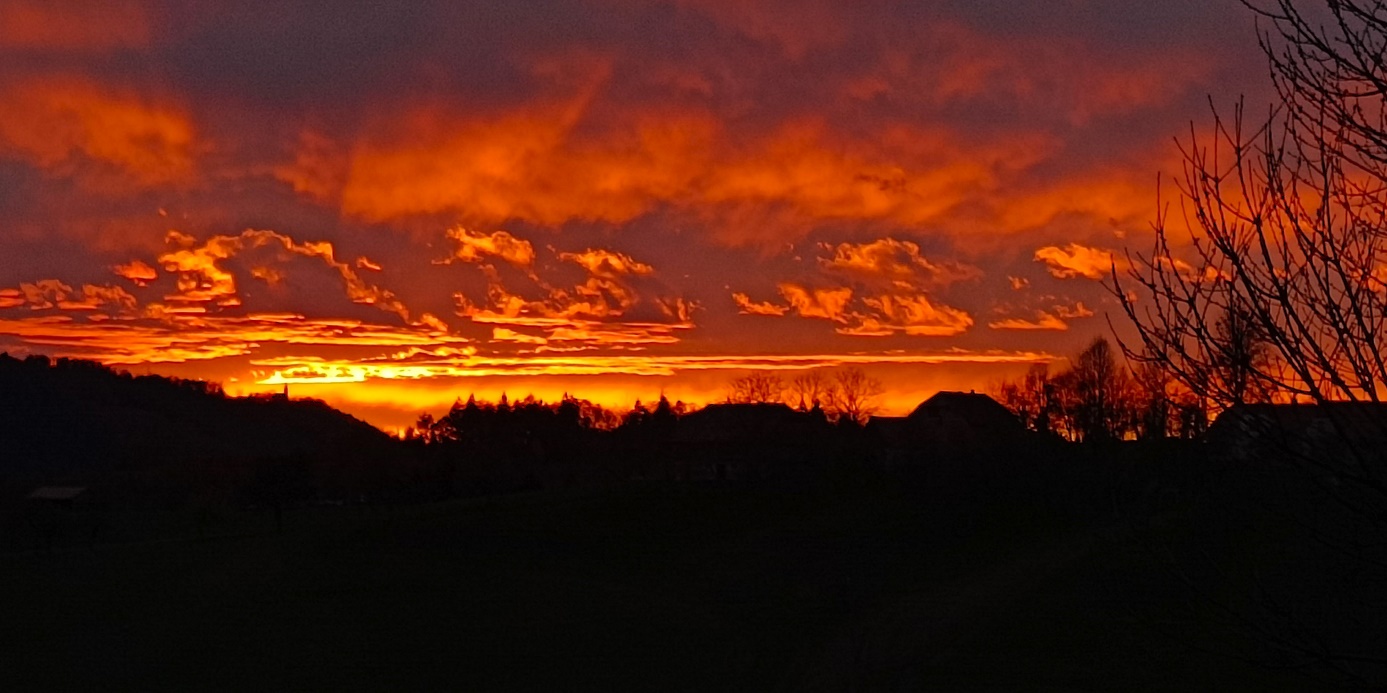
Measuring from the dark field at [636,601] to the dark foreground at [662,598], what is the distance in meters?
0.14

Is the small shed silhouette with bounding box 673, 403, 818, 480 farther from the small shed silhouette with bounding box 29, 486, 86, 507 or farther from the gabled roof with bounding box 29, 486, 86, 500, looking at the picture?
the gabled roof with bounding box 29, 486, 86, 500

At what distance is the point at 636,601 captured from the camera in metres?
46.0

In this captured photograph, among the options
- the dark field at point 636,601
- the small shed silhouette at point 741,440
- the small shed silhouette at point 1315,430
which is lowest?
the dark field at point 636,601

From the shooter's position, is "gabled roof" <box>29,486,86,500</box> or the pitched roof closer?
the pitched roof

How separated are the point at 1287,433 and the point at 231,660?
3268cm

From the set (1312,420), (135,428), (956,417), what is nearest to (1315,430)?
(1312,420)

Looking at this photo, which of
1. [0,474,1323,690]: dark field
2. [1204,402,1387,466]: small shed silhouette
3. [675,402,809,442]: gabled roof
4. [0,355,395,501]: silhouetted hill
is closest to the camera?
[1204,402,1387,466]: small shed silhouette

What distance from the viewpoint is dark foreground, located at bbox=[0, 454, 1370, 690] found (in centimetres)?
2588

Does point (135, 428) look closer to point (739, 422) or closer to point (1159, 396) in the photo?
point (739, 422)

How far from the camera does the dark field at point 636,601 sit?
27.9 meters

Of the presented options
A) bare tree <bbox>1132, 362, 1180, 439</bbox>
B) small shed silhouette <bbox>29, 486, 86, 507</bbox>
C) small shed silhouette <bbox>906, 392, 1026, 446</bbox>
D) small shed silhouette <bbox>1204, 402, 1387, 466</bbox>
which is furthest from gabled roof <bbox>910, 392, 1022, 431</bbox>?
small shed silhouette <bbox>1204, 402, 1387, 466</bbox>

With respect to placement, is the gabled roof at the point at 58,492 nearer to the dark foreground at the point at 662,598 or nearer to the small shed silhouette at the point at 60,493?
the small shed silhouette at the point at 60,493

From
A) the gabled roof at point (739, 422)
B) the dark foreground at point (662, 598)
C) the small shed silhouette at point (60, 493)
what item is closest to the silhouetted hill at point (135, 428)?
the small shed silhouette at point (60, 493)

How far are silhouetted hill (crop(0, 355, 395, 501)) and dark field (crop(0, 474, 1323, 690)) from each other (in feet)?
168
